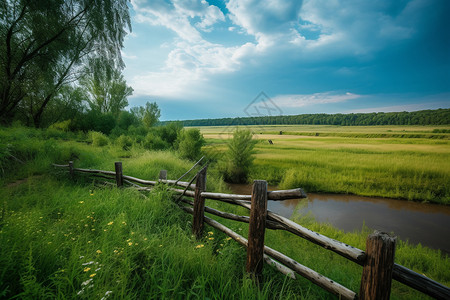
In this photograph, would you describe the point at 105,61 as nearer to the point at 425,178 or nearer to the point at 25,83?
the point at 25,83

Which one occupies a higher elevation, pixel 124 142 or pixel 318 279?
pixel 124 142

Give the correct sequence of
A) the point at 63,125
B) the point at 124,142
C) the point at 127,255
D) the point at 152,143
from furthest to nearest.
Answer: the point at 63,125 → the point at 152,143 → the point at 124,142 → the point at 127,255

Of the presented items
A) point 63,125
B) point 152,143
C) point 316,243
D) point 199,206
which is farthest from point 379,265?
point 63,125

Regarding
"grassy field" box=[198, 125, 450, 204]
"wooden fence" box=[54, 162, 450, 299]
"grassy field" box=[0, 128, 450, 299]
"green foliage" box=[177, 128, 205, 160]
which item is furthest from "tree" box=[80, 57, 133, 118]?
"wooden fence" box=[54, 162, 450, 299]

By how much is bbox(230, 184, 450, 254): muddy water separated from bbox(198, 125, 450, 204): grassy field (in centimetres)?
62

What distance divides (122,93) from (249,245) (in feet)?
88.5

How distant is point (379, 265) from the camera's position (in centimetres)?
146

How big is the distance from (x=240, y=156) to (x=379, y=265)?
437 inches

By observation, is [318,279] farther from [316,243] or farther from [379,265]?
[379,265]

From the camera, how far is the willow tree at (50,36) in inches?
257

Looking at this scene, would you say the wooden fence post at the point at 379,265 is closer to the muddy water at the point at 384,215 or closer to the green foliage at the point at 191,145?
the muddy water at the point at 384,215

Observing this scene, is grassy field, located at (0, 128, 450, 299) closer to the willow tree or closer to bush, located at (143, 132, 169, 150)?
the willow tree

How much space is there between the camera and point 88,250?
212 cm

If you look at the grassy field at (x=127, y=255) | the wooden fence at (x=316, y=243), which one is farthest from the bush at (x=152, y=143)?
the wooden fence at (x=316, y=243)
